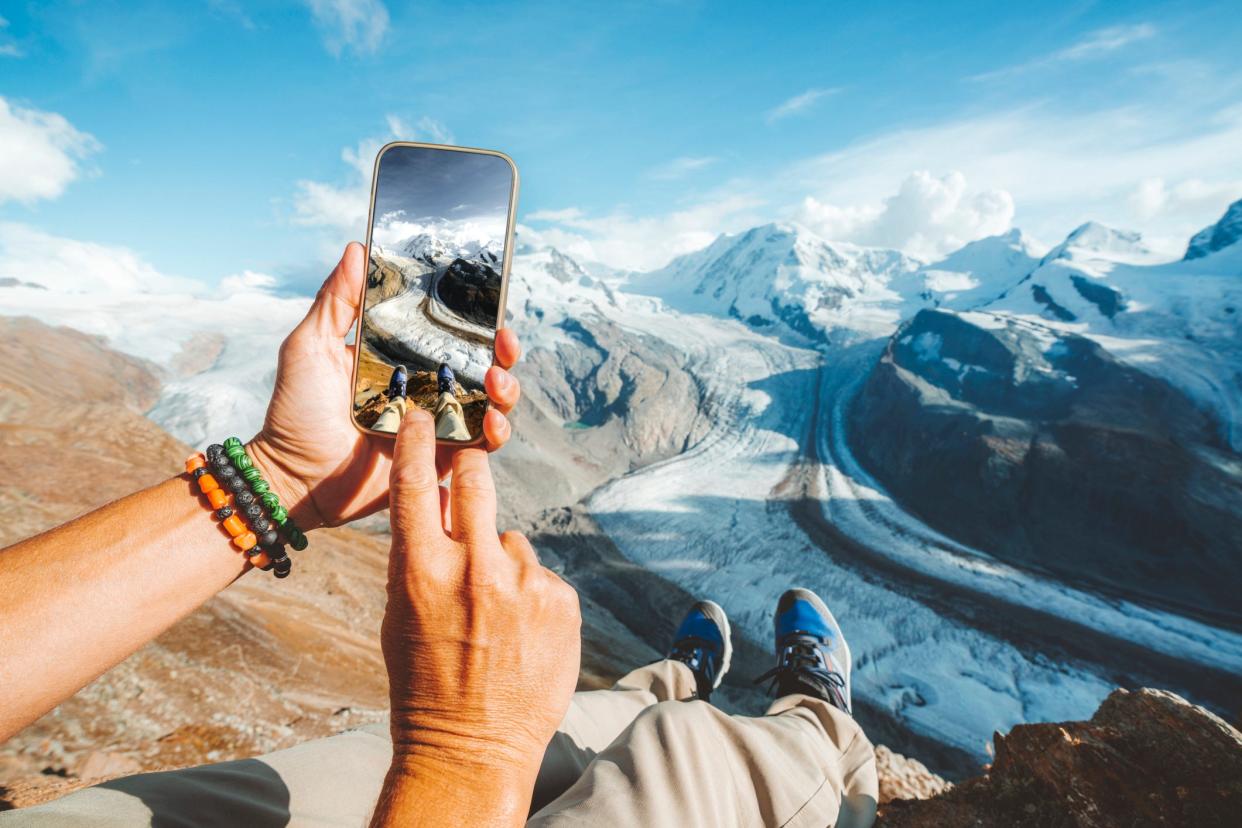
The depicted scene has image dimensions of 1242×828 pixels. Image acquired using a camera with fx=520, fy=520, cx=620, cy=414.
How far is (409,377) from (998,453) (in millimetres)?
22819

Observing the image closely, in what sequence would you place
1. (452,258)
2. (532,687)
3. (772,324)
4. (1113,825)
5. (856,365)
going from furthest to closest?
1. (772,324)
2. (856,365)
3. (1113,825)
4. (452,258)
5. (532,687)

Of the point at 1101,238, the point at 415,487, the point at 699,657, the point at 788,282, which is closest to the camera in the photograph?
the point at 415,487

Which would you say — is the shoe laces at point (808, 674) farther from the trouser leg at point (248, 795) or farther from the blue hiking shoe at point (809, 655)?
the trouser leg at point (248, 795)

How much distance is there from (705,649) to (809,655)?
3.36 feet

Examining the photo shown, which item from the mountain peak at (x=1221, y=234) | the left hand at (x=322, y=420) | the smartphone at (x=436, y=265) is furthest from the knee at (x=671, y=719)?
the mountain peak at (x=1221, y=234)

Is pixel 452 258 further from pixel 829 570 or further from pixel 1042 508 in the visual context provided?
Result: pixel 1042 508

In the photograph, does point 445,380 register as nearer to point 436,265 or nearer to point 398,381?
point 398,381

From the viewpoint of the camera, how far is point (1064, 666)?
1185cm

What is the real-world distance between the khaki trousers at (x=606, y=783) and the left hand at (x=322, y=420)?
0.91 metres

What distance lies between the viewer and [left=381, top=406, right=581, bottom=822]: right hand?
1048mm

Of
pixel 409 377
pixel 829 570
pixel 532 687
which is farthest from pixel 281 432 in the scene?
pixel 829 570

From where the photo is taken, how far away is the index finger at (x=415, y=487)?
1151 millimetres

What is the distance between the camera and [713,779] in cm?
212

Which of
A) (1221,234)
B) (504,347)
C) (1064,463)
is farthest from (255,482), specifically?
(1221,234)
